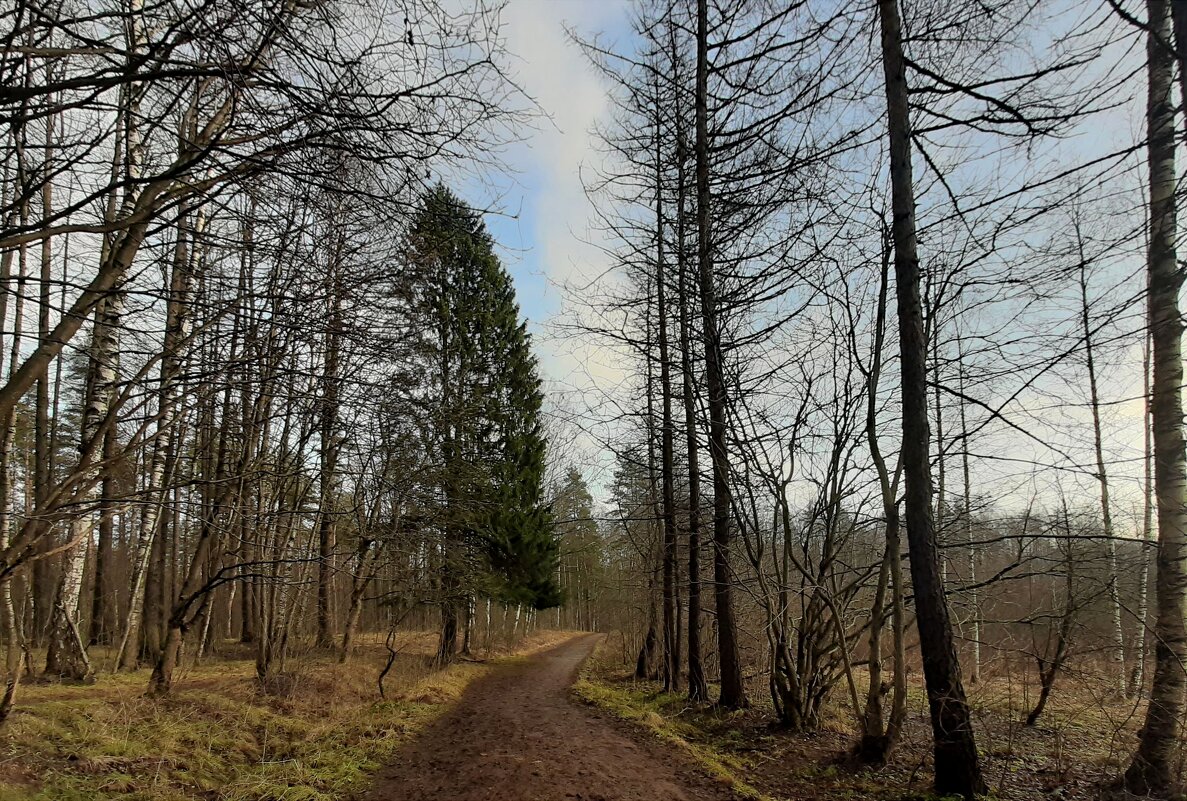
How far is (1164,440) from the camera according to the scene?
18.0 ft

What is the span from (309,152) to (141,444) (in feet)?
9.96

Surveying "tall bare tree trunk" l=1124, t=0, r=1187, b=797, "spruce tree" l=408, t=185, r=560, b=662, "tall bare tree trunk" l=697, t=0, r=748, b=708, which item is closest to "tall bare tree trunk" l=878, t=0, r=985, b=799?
"tall bare tree trunk" l=1124, t=0, r=1187, b=797

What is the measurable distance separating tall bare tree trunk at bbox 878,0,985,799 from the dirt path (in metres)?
1.92

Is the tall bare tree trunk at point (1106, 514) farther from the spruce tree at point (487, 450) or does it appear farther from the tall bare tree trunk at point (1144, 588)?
the spruce tree at point (487, 450)

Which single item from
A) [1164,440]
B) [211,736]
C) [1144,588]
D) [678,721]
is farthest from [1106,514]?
[211,736]

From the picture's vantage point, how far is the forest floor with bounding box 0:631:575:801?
509cm

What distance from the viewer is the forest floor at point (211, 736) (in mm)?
5086

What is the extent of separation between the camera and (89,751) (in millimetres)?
5406

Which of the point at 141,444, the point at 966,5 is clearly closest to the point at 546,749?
the point at 141,444

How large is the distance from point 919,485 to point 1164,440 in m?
2.12

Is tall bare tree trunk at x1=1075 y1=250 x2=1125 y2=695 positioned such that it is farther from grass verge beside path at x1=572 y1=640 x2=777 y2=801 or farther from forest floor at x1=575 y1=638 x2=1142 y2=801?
grass verge beside path at x1=572 y1=640 x2=777 y2=801

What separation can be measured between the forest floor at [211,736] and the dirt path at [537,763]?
1.57 feet

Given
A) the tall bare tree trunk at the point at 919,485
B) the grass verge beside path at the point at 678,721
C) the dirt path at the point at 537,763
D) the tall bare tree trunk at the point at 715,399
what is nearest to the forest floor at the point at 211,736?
the dirt path at the point at 537,763

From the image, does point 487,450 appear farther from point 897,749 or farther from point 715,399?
point 897,749
